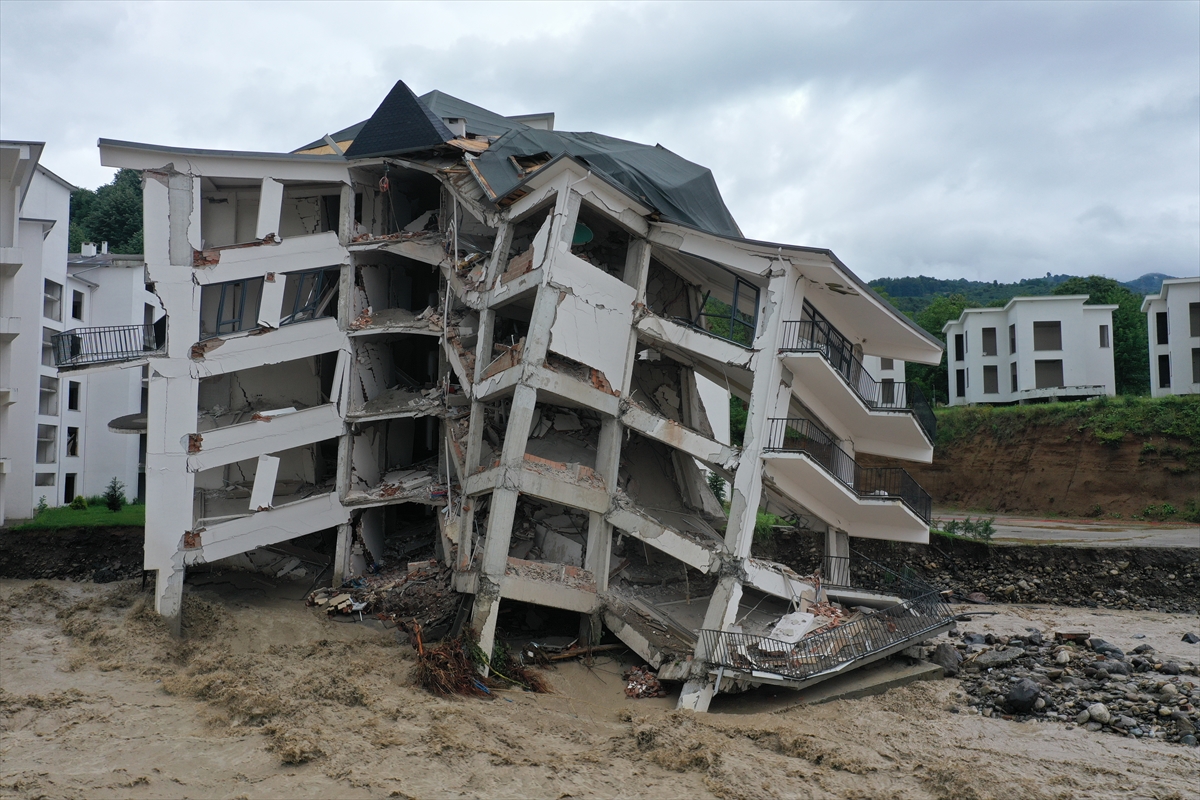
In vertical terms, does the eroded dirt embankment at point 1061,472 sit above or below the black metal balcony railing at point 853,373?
below

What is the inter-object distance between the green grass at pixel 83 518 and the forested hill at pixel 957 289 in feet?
168

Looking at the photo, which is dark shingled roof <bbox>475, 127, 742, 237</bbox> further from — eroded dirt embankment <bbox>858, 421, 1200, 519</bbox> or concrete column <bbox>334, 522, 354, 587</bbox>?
eroded dirt embankment <bbox>858, 421, 1200, 519</bbox>

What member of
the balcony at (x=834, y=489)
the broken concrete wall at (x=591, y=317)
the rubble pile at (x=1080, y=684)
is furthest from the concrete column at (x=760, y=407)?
the rubble pile at (x=1080, y=684)

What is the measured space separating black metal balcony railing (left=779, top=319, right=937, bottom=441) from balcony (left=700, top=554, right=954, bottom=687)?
15.5 feet

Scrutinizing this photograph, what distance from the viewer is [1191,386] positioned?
44906 mm

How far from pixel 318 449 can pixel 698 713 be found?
1453cm

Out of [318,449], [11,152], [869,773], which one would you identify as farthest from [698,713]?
[11,152]

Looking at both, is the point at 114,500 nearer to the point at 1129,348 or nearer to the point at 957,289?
the point at 1129,348

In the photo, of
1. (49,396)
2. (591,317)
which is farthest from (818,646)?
(49,396)

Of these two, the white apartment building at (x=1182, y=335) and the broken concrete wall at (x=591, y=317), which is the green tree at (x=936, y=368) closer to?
the white apartment building at (x=1182, y=335)

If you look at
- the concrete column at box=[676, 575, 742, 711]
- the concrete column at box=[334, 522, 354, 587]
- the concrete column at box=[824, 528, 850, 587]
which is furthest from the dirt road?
the concrete column at box=[334, 522, 354, 587]

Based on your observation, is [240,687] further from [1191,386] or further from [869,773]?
[1191,386]

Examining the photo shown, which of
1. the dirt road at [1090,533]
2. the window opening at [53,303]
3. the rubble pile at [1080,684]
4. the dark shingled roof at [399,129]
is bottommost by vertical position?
the rubble pile at [1080,684]

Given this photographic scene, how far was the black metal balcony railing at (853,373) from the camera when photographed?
19.9m
